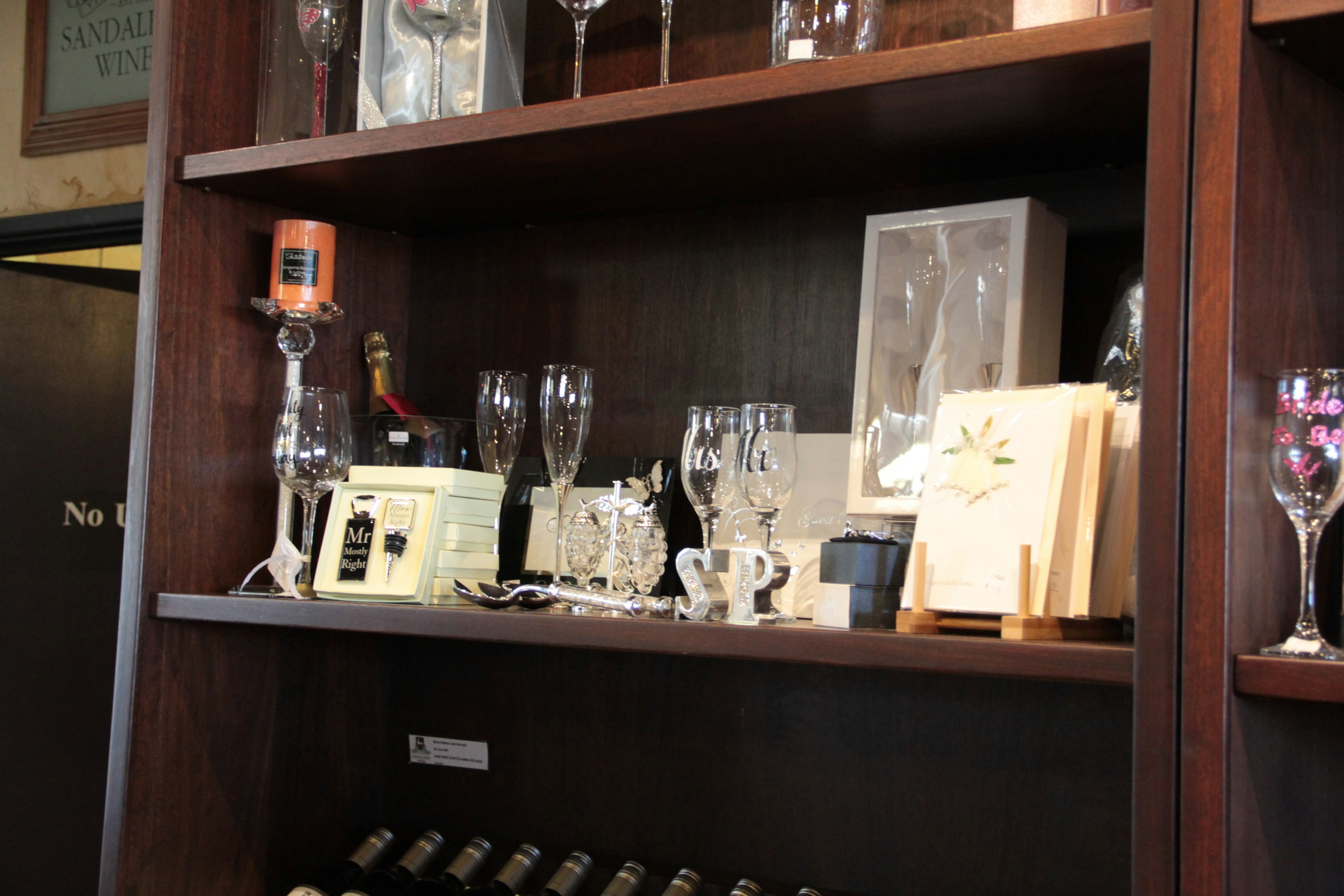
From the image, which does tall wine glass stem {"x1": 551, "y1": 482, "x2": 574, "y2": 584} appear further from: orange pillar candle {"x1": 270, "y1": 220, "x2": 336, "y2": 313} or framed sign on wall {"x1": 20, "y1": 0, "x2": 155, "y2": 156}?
framed sign on wall {"x1": 20, "y1": 0, "x2": 155, "y2": 156}

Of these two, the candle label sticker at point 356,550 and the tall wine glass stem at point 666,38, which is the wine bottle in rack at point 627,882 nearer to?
the candle label sticker at point 356,550

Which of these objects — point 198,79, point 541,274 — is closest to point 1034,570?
point 541,274

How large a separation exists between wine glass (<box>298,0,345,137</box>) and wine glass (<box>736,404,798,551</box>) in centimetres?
77

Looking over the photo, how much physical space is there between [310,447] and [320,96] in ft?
1.58

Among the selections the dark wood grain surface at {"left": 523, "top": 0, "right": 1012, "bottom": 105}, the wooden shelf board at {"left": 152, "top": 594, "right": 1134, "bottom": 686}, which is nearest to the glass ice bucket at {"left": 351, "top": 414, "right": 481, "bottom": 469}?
the wooden shelf board at {"left": 152, "top": 594, "right": 1134, "bottom": 686}

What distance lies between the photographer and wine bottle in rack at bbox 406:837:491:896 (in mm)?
1637

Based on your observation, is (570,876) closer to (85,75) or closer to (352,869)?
(352,869)

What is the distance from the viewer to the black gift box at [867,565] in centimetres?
118

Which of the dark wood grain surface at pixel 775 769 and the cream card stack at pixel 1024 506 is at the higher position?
the cream card stack at pixel 1024 506

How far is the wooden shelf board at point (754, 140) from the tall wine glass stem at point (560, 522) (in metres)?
0.38

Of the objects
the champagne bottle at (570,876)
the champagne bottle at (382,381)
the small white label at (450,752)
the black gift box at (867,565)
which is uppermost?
the champagne bottle at (382,381)

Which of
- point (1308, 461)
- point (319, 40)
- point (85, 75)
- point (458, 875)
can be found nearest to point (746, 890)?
point (458, 875)

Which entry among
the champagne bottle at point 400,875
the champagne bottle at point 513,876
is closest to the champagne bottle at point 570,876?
the champagne bottle at point 513,876

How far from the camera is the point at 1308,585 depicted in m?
0.95
